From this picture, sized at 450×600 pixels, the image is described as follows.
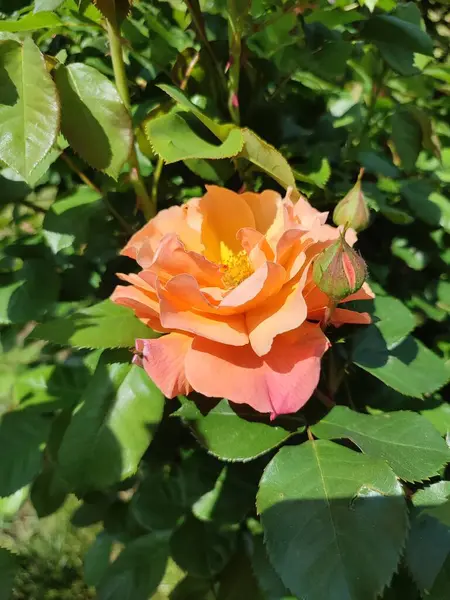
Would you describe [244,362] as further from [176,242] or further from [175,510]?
[175,510]

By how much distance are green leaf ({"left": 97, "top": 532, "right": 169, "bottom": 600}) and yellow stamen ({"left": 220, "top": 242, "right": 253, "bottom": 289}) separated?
1.81 feet

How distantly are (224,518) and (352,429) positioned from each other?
Answer: 0.29 metres

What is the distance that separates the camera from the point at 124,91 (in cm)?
62

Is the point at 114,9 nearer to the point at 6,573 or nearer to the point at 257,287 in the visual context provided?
the point at 257,287

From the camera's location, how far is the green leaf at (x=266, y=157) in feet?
1.93

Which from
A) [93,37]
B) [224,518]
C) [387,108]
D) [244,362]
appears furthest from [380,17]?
[224,518]

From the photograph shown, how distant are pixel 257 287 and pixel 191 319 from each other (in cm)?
7

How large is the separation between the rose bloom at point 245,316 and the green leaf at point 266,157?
4 centimetres

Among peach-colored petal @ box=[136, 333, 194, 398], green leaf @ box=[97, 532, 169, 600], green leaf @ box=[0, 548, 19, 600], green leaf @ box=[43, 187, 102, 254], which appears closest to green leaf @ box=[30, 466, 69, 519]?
green leaf @ box=[97, 532, 169, 600]

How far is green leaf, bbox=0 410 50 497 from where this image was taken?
70 cm

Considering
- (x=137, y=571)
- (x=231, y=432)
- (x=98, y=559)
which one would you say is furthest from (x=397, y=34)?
(x=98, y=559)

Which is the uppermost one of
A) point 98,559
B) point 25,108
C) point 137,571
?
point 25,108

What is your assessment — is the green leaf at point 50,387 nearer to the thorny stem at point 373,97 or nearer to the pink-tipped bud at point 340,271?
the pink-tipped bud at point 340,271

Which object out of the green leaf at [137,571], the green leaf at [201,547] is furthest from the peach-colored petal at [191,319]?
the green leaf at [137,571]
